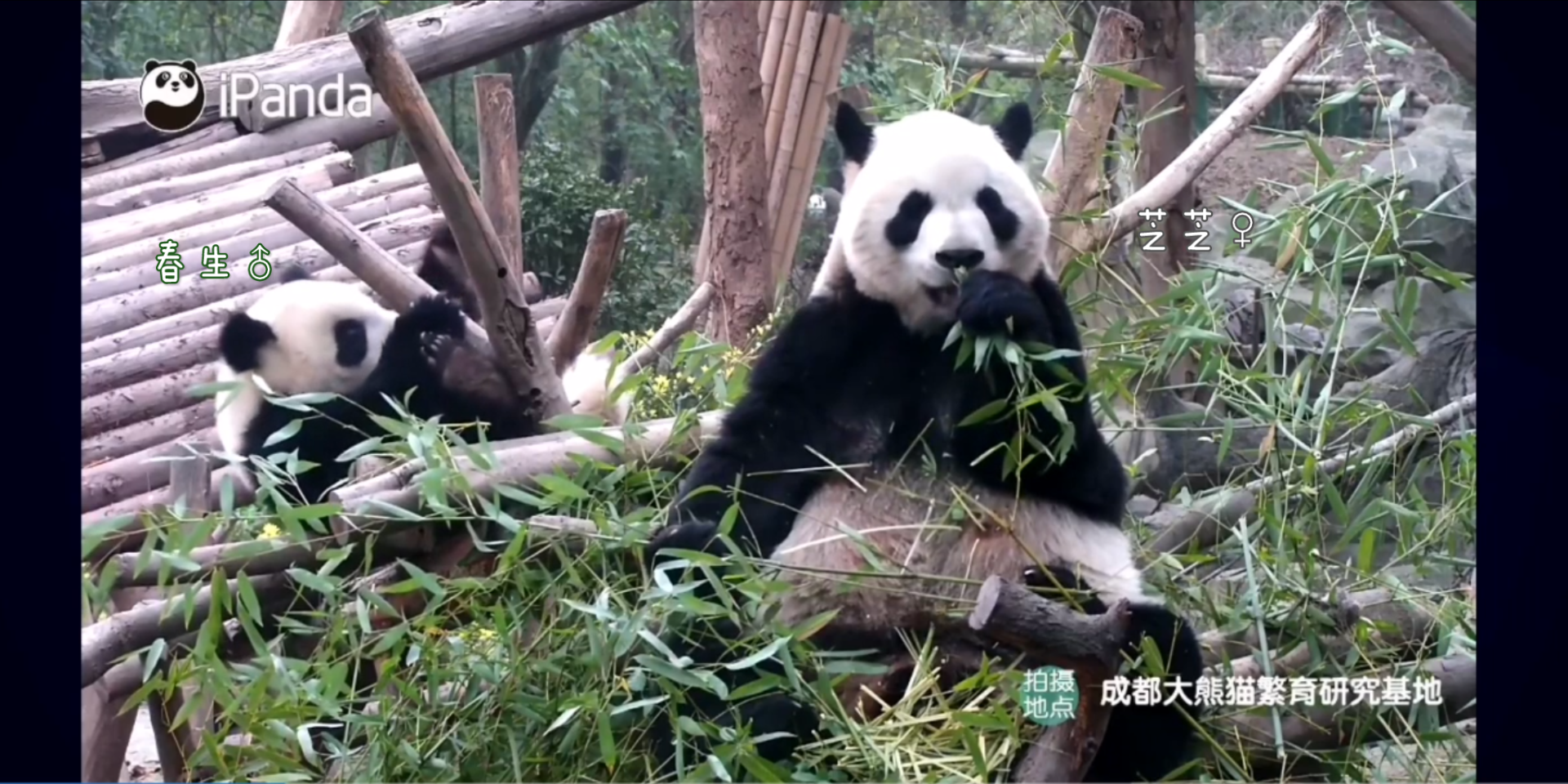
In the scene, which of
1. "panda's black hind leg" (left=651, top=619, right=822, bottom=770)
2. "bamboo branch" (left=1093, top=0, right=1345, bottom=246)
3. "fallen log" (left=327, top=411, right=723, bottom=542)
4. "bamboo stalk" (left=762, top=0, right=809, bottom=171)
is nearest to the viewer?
"panda's black hind leg" (left=651, top=619, right=822, bottom=770)

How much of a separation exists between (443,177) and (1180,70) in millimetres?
1159

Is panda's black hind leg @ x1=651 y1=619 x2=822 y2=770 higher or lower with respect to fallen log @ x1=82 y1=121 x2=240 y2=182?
lower

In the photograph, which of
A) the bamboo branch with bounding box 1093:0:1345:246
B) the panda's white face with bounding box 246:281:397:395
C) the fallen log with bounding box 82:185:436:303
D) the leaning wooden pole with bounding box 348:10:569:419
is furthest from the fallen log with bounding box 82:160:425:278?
the bamboo branch with bounding box 1093:0:1345:246

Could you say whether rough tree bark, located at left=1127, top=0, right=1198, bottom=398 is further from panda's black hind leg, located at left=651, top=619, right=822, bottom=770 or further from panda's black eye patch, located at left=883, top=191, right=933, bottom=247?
panda's black hind leg, located at left=651, top=619, right=822, bottom=770

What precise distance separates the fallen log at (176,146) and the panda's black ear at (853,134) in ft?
2.78

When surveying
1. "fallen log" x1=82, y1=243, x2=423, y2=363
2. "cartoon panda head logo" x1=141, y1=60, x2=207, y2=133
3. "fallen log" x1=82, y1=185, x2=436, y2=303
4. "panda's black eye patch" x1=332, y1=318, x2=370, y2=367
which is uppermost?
"cartoon panda head logo" x1=141, y1=60, x2=207, y2=133

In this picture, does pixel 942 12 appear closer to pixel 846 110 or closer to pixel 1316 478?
pixel 846 110

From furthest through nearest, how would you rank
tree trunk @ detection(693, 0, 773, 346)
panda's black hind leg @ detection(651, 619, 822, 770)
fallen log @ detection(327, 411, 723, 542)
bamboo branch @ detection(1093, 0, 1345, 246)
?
tree trunk @ detection(693, 0, 773, 346)
bamboo branch @ detection(1093, 0, 1345, 246)
fallen log @ detection(327, 411, 723, 542)
panda's black hind leg @ detection(651, 619, 822, 770)

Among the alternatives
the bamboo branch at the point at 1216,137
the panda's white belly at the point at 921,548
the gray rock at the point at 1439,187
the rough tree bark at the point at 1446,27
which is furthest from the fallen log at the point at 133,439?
the rough tree bark at the point at 1446,27

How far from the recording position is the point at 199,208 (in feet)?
6.62

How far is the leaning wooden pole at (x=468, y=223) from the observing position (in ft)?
6.11

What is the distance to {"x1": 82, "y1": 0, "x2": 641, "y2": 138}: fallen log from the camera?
1.96 m

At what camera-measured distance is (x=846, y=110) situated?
6.72 ft
